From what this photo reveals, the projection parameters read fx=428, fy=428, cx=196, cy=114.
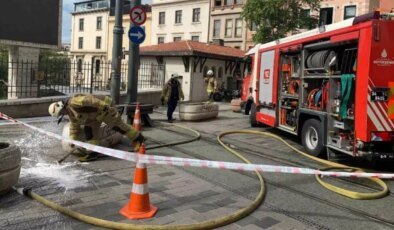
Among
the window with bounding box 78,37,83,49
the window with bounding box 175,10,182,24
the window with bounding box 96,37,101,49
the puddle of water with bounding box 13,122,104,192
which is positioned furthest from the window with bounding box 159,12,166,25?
the puddle of water with bounding box 13,122,104,192

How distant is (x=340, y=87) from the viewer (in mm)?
8586

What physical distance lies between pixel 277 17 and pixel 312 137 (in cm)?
1950

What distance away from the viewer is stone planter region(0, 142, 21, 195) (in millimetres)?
5282

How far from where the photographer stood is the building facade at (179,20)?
173 ft

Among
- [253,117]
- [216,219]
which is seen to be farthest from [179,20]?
[216,219]

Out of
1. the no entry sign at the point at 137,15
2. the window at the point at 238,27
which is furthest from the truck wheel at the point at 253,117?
the window at the point at 238,27

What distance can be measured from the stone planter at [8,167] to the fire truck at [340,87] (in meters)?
5.74

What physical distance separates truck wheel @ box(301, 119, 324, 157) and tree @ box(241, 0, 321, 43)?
59.9ft

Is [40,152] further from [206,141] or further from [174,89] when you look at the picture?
[174,89]

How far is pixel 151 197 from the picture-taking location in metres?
5.80

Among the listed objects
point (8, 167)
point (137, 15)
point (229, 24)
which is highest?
point (229, 24)

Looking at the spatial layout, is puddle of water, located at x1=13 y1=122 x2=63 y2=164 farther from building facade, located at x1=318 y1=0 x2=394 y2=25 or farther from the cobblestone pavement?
building facade, located at x1=318 y1=0 x2=394 y2=25

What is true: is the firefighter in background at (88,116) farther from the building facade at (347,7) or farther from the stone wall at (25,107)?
the building facade at (347,7)

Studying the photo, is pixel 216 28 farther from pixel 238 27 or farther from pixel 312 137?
pixel 312 137
